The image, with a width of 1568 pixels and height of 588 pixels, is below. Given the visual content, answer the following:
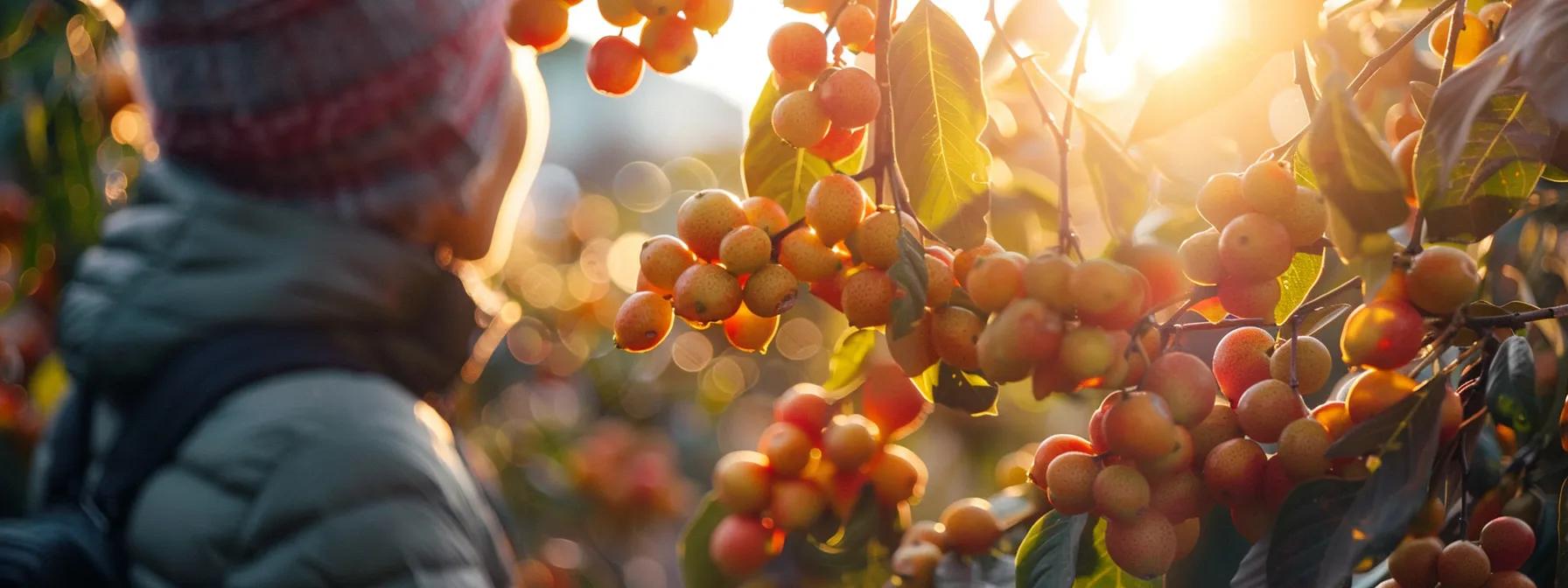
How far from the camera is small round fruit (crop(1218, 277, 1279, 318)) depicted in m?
0.62

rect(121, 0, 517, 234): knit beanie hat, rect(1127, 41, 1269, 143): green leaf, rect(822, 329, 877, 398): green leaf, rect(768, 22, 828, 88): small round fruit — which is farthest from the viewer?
rect(121, 0, 517, 234): knit beanie hat

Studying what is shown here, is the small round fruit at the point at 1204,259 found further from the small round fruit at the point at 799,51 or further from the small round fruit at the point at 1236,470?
the small round fruit at the point at 799,51

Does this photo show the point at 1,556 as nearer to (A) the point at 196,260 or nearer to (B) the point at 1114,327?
(A) the point at 196,260

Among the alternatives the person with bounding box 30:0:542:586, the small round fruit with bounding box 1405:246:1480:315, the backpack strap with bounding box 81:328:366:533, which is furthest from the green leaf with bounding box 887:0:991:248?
the backpack strap with bounding box 81:328:366:533

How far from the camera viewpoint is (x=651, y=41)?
2.53ft

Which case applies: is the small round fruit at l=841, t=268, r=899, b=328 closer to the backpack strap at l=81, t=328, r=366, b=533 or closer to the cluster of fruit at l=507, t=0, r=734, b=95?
the cluster of fruit at l=507, t=0, r=734, b=95

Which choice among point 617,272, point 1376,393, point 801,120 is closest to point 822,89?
point 801,120

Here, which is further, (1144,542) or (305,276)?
(305,276)

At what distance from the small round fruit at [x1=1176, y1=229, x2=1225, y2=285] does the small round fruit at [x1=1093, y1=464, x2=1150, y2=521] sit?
0.11m

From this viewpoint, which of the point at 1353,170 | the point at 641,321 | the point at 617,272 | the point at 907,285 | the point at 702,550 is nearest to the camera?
the point at 1353,170

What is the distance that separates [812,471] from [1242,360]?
1.45ft

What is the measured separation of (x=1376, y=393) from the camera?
0.60 meters

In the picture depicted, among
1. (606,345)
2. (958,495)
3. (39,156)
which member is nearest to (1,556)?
(39,156)

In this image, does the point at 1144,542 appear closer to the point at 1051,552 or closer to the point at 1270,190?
the point at 1051,552
